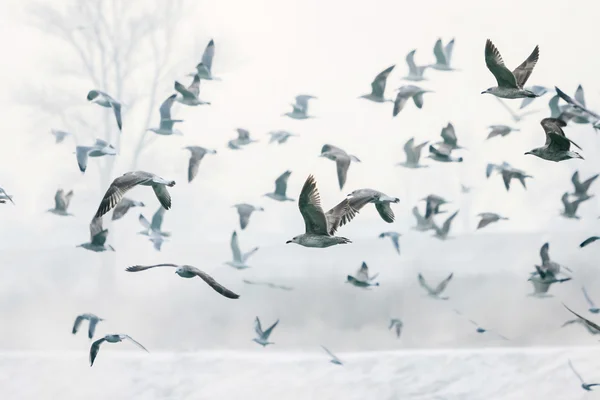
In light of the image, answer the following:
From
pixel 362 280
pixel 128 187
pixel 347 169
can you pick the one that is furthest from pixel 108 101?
pixel 128 187

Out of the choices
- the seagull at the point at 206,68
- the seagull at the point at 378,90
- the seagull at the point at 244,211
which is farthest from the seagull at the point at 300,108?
the seagull at the point at 244,211

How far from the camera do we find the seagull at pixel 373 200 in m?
4.90

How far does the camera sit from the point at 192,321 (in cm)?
1720

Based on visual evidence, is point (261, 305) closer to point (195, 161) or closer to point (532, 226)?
point (532, 226)

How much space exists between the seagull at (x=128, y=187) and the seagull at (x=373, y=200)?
3.60ft

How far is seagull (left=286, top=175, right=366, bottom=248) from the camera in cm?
427

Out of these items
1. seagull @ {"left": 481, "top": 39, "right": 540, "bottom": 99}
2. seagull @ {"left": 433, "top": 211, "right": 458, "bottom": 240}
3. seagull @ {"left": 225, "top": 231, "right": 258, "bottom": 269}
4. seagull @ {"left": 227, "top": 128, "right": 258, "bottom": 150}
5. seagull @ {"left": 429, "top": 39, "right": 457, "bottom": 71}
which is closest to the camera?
seagull @ {"left": 481, "top": 39, "right": 540, "bottom": 99}

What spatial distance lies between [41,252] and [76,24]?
5395 millimetres

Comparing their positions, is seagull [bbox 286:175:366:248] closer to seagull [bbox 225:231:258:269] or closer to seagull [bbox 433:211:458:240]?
seagull [bbox 433:211:458:240]

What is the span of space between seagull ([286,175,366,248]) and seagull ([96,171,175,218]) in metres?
0.89

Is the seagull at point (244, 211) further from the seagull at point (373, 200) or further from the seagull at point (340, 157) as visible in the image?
the seagull at point (373, 200)

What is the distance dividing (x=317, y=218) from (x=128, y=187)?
4.06 feet

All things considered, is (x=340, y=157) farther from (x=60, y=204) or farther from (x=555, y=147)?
(x=60, y=204)

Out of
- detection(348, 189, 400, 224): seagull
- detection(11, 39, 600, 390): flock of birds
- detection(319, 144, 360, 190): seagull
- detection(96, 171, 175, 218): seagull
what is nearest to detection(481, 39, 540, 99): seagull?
detection(11, 39, 600, 390): flock of birds
